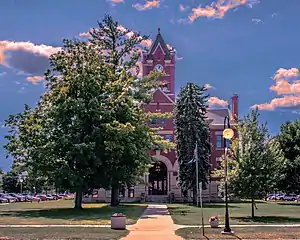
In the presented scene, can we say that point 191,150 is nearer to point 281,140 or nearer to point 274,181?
point 281,140

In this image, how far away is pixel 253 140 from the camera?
31.6m

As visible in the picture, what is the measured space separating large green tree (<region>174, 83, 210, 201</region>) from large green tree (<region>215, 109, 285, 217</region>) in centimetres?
2386

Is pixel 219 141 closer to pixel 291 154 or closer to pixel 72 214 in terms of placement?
pixel 291 154

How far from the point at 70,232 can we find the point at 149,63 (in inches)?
2425

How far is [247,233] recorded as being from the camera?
68.6 ft

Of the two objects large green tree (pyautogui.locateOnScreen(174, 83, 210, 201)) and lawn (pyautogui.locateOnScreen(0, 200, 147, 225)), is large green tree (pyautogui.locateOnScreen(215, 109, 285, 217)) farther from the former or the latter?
large green tree (pyautogui.locateOnScreen(174, 83, 210, 201))

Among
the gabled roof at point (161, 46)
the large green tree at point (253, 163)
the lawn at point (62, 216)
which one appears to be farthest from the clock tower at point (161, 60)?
the large green tree at point (253, 163)

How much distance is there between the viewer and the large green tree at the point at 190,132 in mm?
56125

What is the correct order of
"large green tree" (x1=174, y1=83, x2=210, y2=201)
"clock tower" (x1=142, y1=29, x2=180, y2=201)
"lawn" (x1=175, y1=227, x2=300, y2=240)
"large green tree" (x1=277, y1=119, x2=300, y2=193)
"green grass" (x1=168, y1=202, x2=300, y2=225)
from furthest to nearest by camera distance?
1. "clock tower" (x1=142, y1=29, x2=180, y2=201)
2. "large green tree" (x1=277, y1=119, x2=300, y2=193)
3. "large green tree" (x1=174, y1=83, x2=210, y2=201)
4. "green grass" (x1=168, y1=202, x2=300, y2=225)
5. "lawn" (x1=175, y1=227, x2=300, y2=240)

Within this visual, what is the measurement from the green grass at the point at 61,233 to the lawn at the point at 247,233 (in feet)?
9.23

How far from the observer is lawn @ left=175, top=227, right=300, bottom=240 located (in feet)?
63.4

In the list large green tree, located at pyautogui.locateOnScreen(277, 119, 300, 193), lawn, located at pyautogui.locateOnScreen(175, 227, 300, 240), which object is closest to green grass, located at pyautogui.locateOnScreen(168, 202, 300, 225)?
lawn, located at pyautogui.locateOnScreen(175, 227, 300, 240)

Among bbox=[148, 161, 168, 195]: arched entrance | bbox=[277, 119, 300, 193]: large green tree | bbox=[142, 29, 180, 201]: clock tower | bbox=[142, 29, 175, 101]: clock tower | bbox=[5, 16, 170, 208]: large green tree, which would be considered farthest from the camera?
bbox=[142, 29, 175, 101]: clock tower

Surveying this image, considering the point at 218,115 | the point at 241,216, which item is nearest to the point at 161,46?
the point at 218,115
